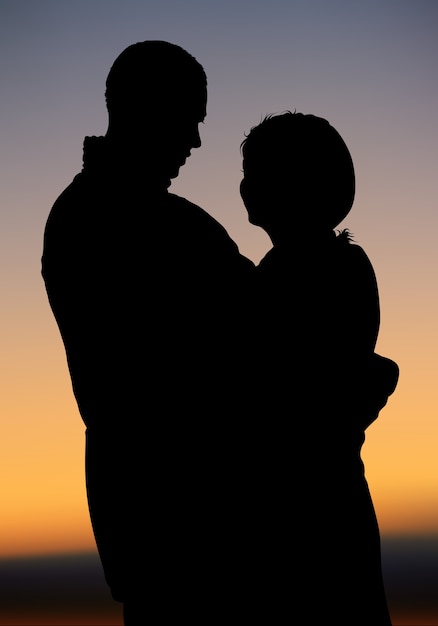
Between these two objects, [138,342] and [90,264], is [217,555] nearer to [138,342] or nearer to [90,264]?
[138,342]

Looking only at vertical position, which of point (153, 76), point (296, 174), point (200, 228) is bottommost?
point (200, 228)

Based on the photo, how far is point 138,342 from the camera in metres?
2.68

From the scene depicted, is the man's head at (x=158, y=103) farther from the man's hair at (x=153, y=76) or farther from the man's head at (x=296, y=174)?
the man's head at (x=296, y=174)

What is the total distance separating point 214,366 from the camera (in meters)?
2.66

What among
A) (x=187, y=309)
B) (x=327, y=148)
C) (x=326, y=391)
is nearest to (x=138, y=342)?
(x=187, y=309)

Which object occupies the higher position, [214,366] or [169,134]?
[169,134]

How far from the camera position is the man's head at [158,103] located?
281cm

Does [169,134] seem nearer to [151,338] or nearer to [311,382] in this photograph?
[151,338]

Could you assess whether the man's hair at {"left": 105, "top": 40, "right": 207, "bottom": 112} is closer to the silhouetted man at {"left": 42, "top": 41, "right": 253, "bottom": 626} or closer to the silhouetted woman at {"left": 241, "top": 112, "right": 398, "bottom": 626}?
the silhouetted man at {"left": 42, "top": 41, "right": 253, "bottom": 626}

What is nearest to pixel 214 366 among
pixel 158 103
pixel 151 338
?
pixel 151 338

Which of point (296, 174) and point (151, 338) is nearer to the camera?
point (151, 338)

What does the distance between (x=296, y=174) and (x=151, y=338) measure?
678mm

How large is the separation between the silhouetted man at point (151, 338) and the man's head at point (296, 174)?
0.19 metres

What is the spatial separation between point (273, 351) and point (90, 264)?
0.62m
